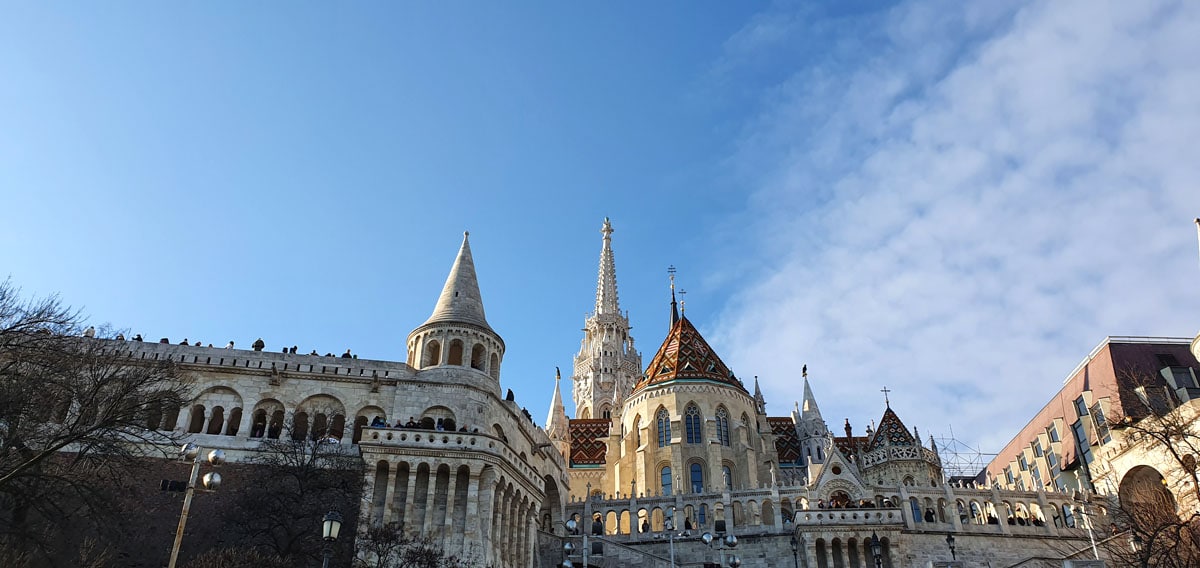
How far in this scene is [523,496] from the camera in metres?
34.8

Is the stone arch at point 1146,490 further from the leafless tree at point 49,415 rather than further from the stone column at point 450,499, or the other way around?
the leafless tree at point 49,415

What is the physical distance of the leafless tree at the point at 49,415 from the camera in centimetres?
2323

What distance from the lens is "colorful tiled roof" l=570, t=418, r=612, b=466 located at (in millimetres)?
56350

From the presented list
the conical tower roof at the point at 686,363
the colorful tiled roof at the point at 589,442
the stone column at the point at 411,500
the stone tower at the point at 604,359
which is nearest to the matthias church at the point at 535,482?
the stone column at the point at 411,500

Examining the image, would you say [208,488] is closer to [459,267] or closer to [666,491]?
[459,267]

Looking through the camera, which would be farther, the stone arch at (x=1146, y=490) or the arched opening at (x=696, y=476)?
the arched opening at (x=696, y=476)

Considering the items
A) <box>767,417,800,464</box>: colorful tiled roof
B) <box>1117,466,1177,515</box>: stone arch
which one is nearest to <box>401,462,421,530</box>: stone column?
<box>767,417,800,464</box>: colorful tiled roof

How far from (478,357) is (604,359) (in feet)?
131

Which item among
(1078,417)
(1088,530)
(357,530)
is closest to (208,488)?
(357,530)

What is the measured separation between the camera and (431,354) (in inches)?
1529

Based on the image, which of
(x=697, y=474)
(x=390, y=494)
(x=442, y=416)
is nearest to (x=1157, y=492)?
(x=697, y=474)

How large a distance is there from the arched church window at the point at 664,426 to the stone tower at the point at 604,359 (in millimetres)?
22724

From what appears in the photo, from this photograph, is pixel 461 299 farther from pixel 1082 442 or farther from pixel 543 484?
pixel 1082 442

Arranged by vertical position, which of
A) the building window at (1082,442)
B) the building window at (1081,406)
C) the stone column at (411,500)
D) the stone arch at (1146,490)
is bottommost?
the stone column at (411,500)
